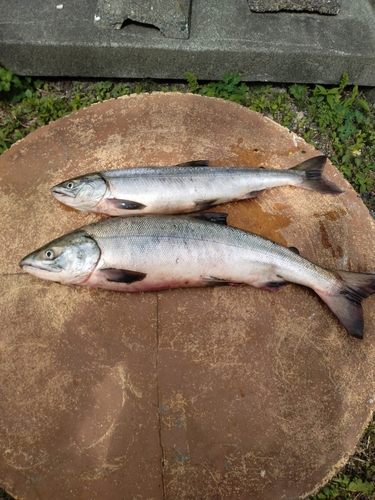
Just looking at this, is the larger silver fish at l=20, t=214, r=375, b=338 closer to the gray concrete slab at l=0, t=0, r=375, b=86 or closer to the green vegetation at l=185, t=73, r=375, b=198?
the green vegetation at l=185, t=73, r=375, b=198

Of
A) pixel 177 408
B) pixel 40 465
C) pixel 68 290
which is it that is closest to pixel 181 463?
pixel 177 408

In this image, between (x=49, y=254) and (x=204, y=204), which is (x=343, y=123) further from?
(x=49, y=254)

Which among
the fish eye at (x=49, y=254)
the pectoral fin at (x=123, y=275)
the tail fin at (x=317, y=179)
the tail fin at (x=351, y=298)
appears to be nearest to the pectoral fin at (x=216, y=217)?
the pectoral fin at (x=123, y=275)

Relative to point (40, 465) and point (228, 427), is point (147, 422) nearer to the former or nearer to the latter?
point (228, 427)

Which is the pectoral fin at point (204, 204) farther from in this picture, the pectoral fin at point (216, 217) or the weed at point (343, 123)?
the weed at point (343, 123)

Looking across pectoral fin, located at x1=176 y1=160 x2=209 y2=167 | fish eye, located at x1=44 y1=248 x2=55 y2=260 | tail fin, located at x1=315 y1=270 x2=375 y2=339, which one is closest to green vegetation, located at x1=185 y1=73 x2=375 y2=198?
pectoral fin, located at x1=176 y1=160 x2=209 y2=167

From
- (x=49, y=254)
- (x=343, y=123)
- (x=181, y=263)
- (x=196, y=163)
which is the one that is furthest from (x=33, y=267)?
(x=343, y=123)
